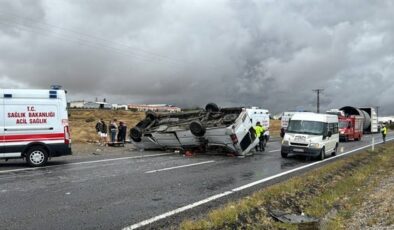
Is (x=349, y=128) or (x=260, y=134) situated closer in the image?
(x=260, y=134)

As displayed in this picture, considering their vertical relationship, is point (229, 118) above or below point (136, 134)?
above

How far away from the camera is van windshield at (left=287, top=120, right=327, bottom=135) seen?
69.1 feet

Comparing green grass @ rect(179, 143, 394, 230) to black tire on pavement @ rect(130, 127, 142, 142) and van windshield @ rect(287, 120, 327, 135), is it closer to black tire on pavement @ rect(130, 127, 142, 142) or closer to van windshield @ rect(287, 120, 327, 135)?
van windshield @ rect(287, 120, 327, 135)

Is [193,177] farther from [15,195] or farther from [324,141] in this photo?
[324,141]

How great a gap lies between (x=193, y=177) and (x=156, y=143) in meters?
10.2

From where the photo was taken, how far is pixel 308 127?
21.3 m

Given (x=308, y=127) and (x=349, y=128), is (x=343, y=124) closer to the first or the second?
(x=349, y=128)

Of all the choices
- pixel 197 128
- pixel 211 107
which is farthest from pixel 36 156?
pixel 211 107

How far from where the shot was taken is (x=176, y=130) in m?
21.6

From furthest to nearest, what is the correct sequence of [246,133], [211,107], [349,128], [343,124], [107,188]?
[349,128]
[343,124]
[211,107]
[246,133]
[107,188]

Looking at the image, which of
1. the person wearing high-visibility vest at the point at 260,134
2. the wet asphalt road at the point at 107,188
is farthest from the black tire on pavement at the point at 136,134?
the person wearing high-visibility vest at the point at 260,134

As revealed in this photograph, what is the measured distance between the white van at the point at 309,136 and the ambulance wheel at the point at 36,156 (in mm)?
10990

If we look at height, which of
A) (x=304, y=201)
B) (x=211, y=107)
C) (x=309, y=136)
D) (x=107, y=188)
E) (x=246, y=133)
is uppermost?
(x=211, y=107)

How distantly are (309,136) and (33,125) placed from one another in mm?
12226
